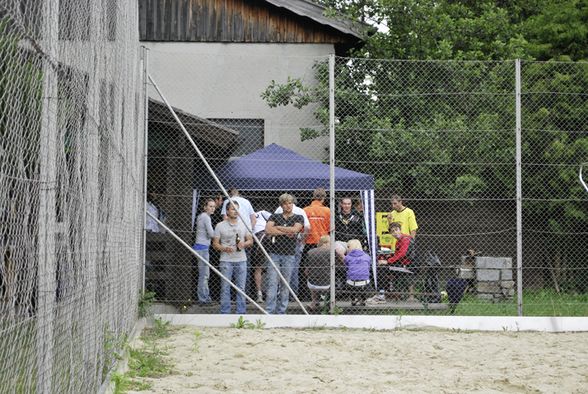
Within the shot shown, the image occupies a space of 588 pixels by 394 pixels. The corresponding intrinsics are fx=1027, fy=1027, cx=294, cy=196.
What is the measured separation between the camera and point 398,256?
1157 centimetres

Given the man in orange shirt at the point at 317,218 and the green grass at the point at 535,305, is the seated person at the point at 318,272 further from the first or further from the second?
the green grass at the point at 535,305

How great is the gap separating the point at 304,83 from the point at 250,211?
380cm

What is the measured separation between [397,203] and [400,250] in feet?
1.75

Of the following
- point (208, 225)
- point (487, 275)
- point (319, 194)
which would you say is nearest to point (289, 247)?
point (319, 194)

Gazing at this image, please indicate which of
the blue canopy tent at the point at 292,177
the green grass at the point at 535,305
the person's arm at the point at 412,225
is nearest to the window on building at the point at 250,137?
the blue canopy tent at the point at 292,177

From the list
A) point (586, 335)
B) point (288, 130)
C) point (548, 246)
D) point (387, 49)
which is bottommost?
point (586, 335)

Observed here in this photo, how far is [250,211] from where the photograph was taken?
11531mm

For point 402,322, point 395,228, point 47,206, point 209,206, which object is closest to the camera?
point 47,206

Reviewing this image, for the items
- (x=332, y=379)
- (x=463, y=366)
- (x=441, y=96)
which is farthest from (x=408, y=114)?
(x=332, y=379)

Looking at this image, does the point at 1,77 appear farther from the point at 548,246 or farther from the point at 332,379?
the point at 548,246

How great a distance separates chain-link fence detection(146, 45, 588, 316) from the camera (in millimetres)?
11328

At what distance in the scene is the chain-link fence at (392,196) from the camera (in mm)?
11328

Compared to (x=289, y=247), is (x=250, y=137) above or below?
above

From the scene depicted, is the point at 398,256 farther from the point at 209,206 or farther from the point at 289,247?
→ the point at 209,206
